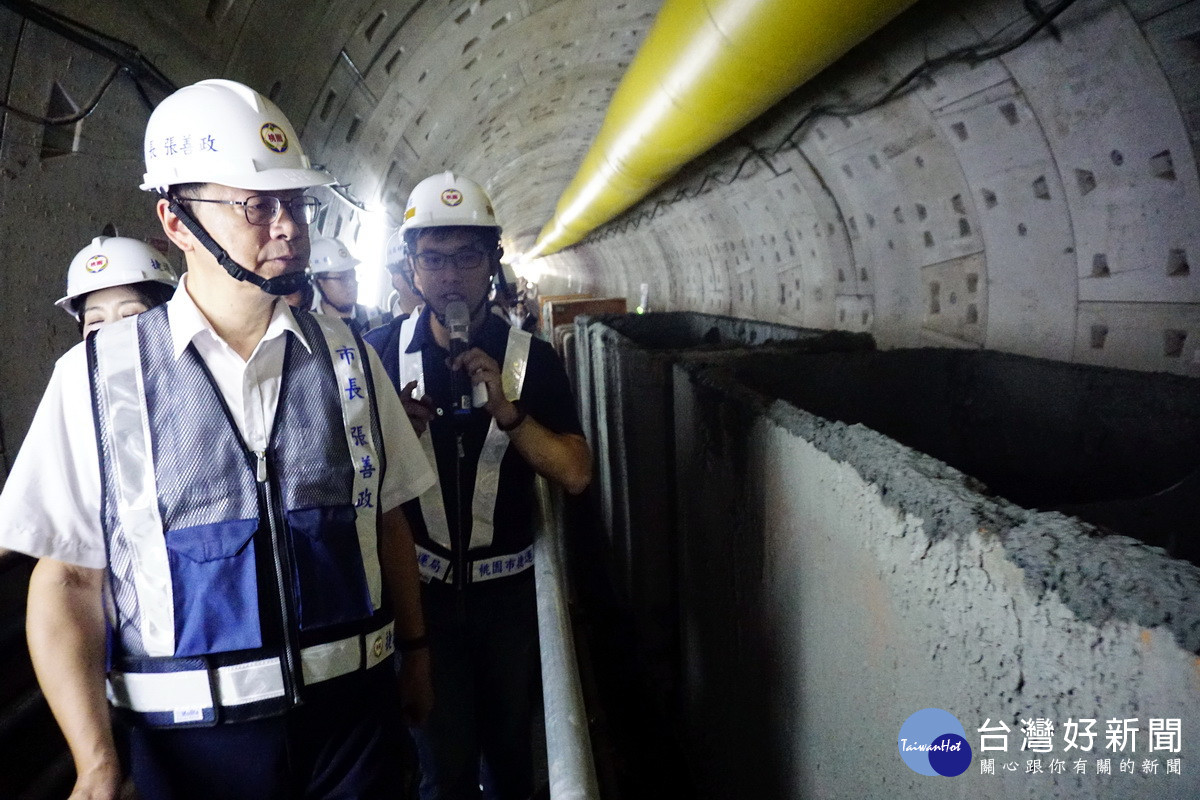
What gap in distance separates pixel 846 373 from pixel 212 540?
264 centimetres

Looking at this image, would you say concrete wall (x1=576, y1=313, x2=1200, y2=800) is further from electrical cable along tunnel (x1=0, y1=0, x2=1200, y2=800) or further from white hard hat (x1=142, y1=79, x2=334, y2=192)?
white hard hat (x1=142, y1=79, x2=334, y2=192)

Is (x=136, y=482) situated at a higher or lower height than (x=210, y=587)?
higher

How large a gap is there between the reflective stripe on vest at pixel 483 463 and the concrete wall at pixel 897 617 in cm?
73

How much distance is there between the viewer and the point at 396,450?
1.76m

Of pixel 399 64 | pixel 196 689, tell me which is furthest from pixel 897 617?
pixel 399 64

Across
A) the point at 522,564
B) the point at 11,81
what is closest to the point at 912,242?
the point at 522,564

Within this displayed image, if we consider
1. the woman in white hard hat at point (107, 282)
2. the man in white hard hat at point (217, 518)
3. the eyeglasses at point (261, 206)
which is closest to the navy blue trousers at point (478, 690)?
the man in white hard hat at point (217, 518)

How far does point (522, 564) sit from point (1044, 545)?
1.72m

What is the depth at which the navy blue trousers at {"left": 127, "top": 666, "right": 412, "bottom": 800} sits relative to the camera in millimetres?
1439

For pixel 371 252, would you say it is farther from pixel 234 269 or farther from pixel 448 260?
pixel 234 269

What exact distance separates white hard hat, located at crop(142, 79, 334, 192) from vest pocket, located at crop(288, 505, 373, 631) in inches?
33.3

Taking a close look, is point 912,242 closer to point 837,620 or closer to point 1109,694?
point 837,620

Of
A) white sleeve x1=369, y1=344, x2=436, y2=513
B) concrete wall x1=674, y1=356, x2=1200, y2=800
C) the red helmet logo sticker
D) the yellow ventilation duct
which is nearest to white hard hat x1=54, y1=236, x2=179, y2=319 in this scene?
the red helmet logo sticker

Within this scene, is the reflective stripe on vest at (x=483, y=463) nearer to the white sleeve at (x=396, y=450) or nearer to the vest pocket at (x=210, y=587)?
the white sleeve at (x=396, y=450)
